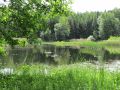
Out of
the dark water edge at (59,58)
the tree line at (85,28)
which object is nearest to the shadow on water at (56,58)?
the dark water edge at (59,58)

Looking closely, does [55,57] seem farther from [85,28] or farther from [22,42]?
[85,28]

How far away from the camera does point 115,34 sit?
129 meters

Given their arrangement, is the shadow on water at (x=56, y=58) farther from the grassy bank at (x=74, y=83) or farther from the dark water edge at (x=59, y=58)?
the grassy bank at (x=74, y=83)

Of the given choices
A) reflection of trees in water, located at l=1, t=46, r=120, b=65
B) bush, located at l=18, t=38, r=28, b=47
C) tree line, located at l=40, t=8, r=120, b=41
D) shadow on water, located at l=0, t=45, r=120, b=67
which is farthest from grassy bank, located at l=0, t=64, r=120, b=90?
tree line, located at l=40, t=8, r=120, b=41

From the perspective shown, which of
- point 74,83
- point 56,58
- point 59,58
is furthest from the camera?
point 56,58


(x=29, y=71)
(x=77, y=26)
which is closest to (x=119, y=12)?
(x=77, y=26)

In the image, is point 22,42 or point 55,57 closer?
point 22,42

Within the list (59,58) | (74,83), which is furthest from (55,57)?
(74,83)

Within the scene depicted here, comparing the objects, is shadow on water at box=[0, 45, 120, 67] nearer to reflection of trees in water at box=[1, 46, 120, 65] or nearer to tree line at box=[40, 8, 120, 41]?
reflection of trees in water at box=[1, 46, 120, 65]

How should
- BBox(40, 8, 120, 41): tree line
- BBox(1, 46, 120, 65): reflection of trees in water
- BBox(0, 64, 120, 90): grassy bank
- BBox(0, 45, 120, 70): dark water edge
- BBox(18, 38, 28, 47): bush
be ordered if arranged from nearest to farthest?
BBox(0, 64, 120, 90): grassy bank
BBox(18, 38, 28, 47): bush
BBox(0, 45, 120, 70): dark water edge
BBox(1, 46, 120, 65): reflection of trees in water
BBox(40, 8, 120, 41): tree line

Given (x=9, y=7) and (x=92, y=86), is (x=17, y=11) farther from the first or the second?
(x=92, y=86)

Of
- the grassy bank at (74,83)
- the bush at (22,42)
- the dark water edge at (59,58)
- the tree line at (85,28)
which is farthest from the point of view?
the tree line at (85,28)

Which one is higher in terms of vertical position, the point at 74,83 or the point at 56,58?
the point at 74,83

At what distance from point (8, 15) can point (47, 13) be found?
4.82ft
